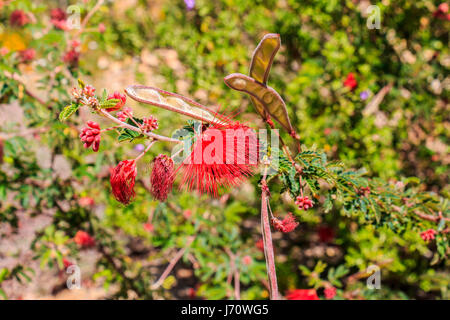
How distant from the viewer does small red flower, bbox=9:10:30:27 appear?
144cm

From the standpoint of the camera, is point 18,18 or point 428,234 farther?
point 18,18

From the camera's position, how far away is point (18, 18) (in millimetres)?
1452

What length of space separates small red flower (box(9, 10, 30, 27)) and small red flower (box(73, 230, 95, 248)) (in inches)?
36.6

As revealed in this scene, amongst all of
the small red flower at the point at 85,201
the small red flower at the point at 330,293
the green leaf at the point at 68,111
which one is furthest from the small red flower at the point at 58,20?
the small red flower at the point at 330,293

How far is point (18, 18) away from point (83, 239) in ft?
3.20

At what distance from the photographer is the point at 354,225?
173 cm

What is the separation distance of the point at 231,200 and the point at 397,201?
91 cm

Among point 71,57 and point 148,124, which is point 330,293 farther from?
point 71,57

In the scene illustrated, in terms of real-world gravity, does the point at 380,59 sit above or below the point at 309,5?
below

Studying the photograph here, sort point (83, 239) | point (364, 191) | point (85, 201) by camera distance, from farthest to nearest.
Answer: point (85, 201), point (83, 239), point (364, 191)

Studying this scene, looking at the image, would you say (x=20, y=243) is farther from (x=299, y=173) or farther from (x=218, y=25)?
(x=299, y=173)

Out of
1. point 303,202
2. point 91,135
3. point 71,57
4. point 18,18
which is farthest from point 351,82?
point 18,18

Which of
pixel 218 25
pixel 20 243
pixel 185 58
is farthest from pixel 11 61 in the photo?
pixel 20 243

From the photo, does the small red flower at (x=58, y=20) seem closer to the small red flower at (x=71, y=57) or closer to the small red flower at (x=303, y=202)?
the small red flower at (x=71, y=57)
